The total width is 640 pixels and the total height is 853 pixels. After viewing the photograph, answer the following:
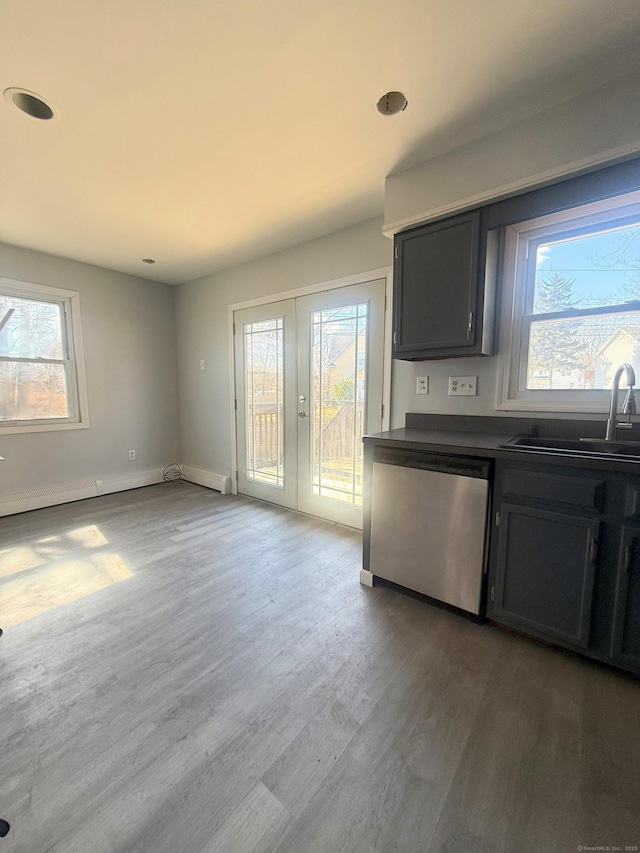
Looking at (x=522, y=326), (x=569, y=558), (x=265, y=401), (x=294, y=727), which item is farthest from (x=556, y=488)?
(x=265, y=401)

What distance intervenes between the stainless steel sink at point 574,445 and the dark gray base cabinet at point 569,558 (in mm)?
138

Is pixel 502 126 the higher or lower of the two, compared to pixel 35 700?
higher

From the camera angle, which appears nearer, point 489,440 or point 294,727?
point 294,727

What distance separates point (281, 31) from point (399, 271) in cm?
118

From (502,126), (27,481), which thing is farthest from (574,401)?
(27,481)

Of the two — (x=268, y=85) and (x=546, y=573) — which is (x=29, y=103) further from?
(x=546, y=573)

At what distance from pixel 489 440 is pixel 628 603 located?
2.78 feet

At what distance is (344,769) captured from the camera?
1.10 metres

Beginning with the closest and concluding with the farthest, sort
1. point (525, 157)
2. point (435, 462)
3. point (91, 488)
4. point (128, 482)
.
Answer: point (525, 157), point (435, 462), point (91, 488), point (128, 482)

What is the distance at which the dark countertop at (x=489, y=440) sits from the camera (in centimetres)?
139

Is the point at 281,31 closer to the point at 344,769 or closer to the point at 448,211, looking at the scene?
the point at 448,211

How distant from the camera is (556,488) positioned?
1484mm

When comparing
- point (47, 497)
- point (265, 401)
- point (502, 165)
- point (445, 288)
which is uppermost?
point (502, 165)

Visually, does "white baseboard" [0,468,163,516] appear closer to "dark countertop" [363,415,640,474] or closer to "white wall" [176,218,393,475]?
"white wall" [176,218,393,475]
